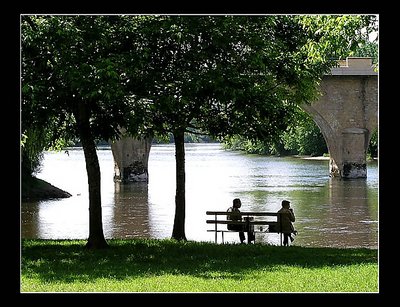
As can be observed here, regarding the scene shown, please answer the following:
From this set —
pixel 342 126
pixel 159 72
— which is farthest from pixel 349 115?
pixel 159 72

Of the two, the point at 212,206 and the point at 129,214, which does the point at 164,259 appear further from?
the point at 212,206

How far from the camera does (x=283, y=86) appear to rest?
1494cm

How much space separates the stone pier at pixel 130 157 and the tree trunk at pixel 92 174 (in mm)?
30172

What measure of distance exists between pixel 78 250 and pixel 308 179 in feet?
102

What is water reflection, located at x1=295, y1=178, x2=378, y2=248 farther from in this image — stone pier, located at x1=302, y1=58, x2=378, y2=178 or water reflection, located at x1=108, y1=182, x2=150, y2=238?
stone pier, located at x1=302, y1=58, x2=378, y2=178

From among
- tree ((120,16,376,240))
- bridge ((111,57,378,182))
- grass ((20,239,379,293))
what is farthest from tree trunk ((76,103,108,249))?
bridge ((111,57,378,182))

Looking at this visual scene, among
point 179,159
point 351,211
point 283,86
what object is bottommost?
point 351,211

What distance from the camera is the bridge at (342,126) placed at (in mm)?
42875

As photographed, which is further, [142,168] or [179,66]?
[142,168]

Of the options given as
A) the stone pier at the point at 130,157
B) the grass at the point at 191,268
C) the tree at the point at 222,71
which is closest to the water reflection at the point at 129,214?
the stone pier at the point at 130,157

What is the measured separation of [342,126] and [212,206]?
1683 centimetres

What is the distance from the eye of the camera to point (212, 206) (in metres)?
28.4

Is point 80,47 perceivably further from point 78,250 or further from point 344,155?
point 344,155
